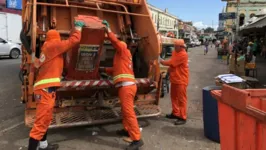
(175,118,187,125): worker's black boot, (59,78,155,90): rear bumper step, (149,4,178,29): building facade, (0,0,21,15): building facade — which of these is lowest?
(175,118,187,125): worker's black boot

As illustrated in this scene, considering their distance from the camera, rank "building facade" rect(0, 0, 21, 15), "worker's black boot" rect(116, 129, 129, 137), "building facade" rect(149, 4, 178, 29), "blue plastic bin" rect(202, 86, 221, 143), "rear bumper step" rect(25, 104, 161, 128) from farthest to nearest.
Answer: "building facade" rect(149, 4, 178, 29) → "building facade" rect(0, 0, 21, 15) → "worker's black boot" rect(116, 129, 129, 137) → "blue plastic bin" rect(202, 86, 221, 143) → "rear bumper step" rect(25, 104, 161, 128)

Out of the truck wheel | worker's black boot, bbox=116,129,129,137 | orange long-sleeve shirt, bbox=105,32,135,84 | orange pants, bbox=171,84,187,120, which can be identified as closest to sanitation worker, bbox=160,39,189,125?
orange pants, bbox=171,84,187,120

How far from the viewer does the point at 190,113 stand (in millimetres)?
6211

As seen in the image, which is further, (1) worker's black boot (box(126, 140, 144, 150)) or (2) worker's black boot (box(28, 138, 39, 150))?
(1) worker's black boot (box(126, 140, 144, 150))

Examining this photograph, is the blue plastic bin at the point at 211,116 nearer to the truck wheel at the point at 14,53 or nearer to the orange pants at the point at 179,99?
the orange pants at the point at 179,99

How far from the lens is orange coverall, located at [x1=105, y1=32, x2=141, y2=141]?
4.11 meters

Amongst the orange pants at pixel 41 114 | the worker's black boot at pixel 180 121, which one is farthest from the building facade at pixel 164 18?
the orange pants at pixel 41 114

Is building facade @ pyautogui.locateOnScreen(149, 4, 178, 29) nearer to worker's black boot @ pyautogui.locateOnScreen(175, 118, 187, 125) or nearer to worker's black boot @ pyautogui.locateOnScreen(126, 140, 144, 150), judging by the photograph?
worker's black boot @ pyautogui.locateOnScreen(175, 118, 187, 125)

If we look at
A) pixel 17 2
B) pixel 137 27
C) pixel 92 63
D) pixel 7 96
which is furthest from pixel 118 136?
pixel 17 2

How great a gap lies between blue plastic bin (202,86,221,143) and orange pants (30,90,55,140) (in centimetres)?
234

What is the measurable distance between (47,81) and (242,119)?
7.83ft

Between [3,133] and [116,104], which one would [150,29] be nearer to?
[116,104]

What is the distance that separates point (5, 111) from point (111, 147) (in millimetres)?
2982

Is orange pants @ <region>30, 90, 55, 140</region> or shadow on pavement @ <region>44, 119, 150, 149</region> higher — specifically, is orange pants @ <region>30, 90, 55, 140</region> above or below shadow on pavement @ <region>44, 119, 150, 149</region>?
above
